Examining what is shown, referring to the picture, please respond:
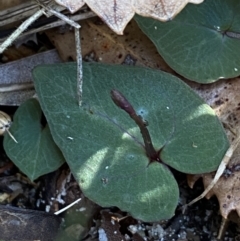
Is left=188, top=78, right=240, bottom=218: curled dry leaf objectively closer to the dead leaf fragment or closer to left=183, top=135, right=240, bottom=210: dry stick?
left=183, top=135, right=240, bottom=210: dry stick

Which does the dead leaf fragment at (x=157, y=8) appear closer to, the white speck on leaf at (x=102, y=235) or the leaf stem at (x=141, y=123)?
the leaf stem at (x=141, y=123)

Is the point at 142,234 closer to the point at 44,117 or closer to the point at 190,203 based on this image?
the point at 190,203

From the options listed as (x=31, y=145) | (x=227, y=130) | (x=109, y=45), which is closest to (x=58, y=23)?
(x=109, y=45)

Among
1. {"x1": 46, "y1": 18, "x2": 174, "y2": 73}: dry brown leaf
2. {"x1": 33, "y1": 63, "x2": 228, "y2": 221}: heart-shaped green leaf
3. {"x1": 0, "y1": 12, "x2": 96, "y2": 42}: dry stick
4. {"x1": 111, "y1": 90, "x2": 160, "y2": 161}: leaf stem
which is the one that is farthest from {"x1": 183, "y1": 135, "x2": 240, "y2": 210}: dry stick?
{"x1": 0, "y1": 12, "x2": 96, "y2": 42}: dry stick

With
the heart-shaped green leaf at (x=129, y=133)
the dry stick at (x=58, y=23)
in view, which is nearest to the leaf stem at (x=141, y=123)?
the heart-shaped green leaf at (x=129, y=133)

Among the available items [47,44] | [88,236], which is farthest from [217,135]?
[47,44]

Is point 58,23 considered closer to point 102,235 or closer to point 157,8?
point 157,8
